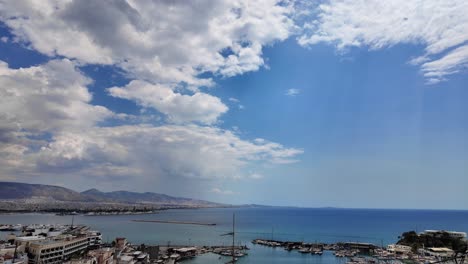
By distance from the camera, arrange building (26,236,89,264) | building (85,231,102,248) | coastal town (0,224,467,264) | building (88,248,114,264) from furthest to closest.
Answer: building (85,231,102,248)
building (26,236,89,264)
coastal town (0,224,467,264)
building (88,248,114,264)

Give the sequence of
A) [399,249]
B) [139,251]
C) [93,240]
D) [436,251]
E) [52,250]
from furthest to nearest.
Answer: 1. [93,240]
2. [399,249]
3. [139,251]
4. [436,251]
5. [52,250]

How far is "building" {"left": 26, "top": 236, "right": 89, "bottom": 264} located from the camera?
26.6 m

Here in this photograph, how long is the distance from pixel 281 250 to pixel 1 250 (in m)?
30.5

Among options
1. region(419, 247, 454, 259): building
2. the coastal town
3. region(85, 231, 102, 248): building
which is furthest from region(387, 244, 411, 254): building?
region(85, 231, 102, 248): building

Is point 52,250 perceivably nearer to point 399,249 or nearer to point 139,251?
point 139,251

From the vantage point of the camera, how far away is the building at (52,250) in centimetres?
2661

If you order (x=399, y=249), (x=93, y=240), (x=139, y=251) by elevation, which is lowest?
(x=139, y=251)

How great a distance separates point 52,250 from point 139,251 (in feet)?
29.7

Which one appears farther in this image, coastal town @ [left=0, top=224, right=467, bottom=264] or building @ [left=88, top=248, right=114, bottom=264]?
coastal town @ [left=0, top=224, right=467, bottom=264]

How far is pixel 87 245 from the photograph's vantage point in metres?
36.8

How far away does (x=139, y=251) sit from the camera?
34.7 m

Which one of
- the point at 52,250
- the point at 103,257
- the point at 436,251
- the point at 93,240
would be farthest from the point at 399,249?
the point at 52,250

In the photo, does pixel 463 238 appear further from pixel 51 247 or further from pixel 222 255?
pixel 51 247

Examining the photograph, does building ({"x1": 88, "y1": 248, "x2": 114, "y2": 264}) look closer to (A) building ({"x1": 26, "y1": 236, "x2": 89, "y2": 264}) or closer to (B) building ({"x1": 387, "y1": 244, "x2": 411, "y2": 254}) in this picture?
(A) building ({"x1": 26, "y1": 236, "x2": 89, "y2": 264})
